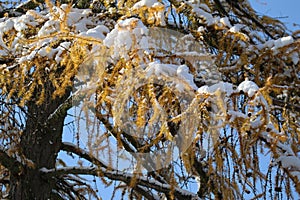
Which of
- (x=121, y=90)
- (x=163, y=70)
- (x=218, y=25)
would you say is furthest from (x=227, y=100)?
(x=218, y=25)

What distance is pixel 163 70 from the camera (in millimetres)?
1861

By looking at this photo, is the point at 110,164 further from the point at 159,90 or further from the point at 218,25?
the point at 218,25

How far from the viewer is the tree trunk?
3.45 meters

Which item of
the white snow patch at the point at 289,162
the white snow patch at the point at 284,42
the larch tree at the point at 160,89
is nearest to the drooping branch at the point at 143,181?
the larch tree at the point at 160,89

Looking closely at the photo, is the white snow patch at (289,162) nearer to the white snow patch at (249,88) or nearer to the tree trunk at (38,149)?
the white snow patch at (249,88)

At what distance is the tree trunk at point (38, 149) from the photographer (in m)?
3.45

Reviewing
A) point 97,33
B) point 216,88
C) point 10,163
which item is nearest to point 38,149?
point 10,163

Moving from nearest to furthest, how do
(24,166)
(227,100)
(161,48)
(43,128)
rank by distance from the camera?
1. (227,100)
2. (161,48)
3. (24,166)
4. (43,128)

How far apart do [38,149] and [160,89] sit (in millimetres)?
1813

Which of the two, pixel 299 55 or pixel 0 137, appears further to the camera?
pixel 0 137

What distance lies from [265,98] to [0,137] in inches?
93.0

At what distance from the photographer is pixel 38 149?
3.71 meters

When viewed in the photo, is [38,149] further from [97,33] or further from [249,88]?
[249,88]

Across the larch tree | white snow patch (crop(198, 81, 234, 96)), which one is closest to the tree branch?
the larch tree
